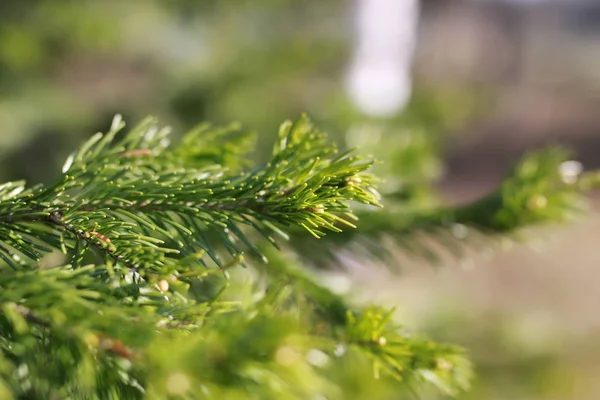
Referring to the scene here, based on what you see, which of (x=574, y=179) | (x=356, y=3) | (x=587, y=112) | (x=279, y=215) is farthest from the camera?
(x=587, y=112)

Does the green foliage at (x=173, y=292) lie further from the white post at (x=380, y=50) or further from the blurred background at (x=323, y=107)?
the white post at (x=380, y=50)

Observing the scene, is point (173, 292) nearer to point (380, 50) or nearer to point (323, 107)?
point (323, 107)

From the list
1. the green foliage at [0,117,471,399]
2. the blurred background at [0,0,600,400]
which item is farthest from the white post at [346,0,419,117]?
the green foliage at [0,117,471,399]

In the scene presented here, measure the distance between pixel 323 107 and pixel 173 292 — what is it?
1286mm

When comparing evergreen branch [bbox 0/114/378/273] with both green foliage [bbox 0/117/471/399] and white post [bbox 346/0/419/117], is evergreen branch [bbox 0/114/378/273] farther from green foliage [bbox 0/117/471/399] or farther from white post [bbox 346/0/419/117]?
white post [bbox 346/0/419/117]

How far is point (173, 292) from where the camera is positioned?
266 millimetres

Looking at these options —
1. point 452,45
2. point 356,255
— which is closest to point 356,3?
point 452,45

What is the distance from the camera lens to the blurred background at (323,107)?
1287 mm

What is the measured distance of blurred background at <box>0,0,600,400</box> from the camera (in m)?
1.29

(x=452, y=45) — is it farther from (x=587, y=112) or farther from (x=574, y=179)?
(x=574, y=179)

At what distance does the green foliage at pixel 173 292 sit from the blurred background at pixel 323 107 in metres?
0.19

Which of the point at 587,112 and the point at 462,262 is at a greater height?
the point at 587,112

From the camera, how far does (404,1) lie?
10.6 feet

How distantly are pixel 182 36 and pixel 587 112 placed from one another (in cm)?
333
